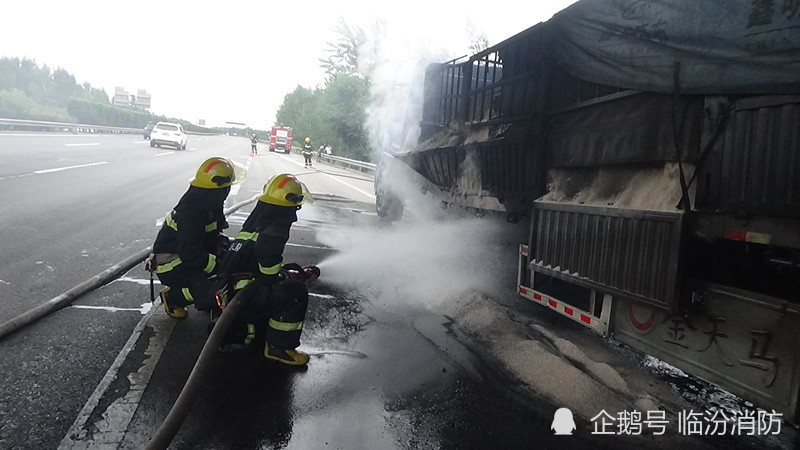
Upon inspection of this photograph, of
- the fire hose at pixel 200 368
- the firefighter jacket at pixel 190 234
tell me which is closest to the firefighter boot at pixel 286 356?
the fire hose at pixel 200 368

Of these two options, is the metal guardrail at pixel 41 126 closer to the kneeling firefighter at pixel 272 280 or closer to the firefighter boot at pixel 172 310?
the firefighter boot at pixel 172 310

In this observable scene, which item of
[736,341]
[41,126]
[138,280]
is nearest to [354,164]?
[41,126]

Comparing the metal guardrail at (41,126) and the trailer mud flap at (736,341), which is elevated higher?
the metal guardrail at (41,126)

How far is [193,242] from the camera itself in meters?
4.09

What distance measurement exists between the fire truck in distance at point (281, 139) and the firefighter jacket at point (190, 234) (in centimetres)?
4512

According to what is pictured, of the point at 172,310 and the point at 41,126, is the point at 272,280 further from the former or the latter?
the point at 41,126

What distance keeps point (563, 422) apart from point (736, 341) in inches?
45.1

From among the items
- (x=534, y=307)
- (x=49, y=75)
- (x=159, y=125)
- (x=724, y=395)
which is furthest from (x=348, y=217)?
(x=49, y=75)

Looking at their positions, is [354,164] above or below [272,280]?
above

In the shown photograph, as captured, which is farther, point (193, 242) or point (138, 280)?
point (138, 280)

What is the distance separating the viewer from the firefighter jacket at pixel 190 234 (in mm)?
4062

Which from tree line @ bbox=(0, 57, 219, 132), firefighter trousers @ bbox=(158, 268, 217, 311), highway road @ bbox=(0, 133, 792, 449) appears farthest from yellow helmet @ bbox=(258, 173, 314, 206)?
tree line @ bbox=(0, 57, 219, 132)

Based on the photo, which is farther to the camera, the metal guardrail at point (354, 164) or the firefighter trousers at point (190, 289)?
the metal guardrail at point (354, 164)

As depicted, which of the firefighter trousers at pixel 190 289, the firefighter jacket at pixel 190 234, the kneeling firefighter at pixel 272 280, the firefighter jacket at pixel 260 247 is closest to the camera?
the firefighter jacket at pixel 260 247
